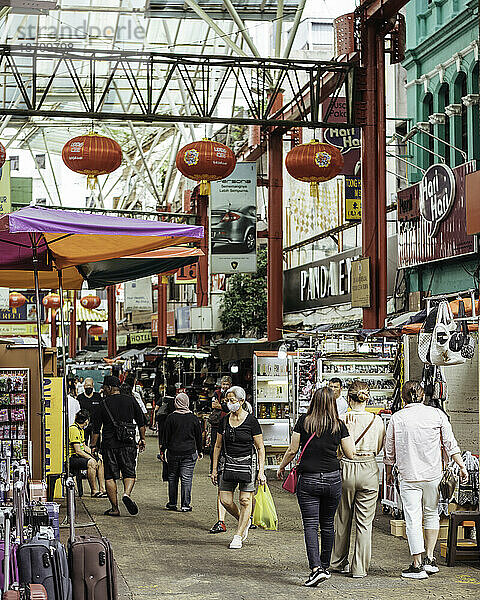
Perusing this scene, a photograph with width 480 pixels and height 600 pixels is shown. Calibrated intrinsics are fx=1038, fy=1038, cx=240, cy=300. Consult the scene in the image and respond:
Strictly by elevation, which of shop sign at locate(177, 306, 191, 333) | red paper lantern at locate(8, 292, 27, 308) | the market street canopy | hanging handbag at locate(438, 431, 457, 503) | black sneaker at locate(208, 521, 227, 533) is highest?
red paper lantern at locate(8, 292, 27, 308)

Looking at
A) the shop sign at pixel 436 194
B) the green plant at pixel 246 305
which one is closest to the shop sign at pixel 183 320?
the green plant at pixel 246 305

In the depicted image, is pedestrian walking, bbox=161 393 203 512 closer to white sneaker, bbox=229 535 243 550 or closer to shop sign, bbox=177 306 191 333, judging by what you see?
white sneaker, bbox=229 535 243 550

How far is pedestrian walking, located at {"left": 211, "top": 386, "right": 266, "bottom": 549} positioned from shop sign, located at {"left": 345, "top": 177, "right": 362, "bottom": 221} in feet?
43.3

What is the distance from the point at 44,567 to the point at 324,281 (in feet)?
81.5

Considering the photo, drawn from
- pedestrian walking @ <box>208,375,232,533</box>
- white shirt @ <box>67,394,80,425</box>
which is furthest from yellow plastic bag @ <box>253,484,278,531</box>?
white shirt @ <box>67,394,80,425</box>

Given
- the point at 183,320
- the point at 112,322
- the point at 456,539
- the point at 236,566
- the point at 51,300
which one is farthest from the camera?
the point at 112,322

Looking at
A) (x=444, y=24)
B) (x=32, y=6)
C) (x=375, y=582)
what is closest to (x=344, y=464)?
(x=375, y=582)

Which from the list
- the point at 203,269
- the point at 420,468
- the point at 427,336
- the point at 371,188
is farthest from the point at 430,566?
the point at 203,269

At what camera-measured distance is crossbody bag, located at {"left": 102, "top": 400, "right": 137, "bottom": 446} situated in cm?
1391

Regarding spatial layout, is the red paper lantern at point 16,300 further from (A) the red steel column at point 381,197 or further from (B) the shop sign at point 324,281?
(A) the red steel column at point 381,197

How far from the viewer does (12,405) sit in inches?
485

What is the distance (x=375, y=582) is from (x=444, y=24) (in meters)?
16.0

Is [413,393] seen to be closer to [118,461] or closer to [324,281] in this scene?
[118,461]

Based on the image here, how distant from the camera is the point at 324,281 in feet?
102
